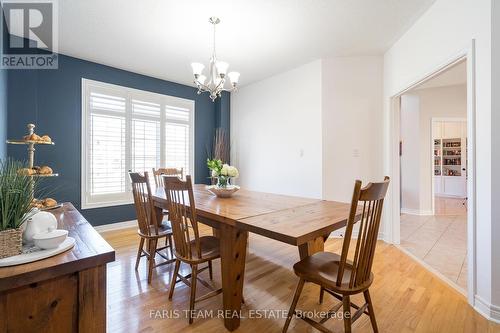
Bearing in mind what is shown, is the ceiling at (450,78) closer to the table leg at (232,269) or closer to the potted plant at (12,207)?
the table leg at (232,269)

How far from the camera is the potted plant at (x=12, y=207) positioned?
34.1 inches

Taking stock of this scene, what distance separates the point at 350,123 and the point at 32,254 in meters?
3.62

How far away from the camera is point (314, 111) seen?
364 cm

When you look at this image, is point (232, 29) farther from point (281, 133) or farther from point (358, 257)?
point (358, 257)

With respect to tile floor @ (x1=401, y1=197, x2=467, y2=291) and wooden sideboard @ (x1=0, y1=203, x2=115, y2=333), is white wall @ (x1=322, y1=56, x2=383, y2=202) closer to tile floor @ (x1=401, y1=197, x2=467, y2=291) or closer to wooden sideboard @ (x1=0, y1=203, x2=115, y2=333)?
tile floor @ (x1=401, y1=197, x2=467, y2=291)

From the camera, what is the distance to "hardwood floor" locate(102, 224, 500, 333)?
163 centimetres

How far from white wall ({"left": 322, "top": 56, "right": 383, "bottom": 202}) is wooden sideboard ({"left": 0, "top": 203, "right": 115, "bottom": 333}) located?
3098 millimetres

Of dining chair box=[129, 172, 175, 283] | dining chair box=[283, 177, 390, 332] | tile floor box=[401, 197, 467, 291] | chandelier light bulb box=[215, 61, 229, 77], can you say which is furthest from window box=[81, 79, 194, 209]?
tile floor box=[401, 197, 467, 291]

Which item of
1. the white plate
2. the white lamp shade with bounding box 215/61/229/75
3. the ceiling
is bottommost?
the white plate

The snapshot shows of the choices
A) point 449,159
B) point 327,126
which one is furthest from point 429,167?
point 327,126

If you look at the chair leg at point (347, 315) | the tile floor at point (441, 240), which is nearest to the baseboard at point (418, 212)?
the tile floor at point (441, 240)

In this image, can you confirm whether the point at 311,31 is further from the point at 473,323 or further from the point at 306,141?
the point at 473,323

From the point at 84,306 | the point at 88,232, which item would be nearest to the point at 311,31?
the point at 88,232

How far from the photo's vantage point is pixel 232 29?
272 centimetres
